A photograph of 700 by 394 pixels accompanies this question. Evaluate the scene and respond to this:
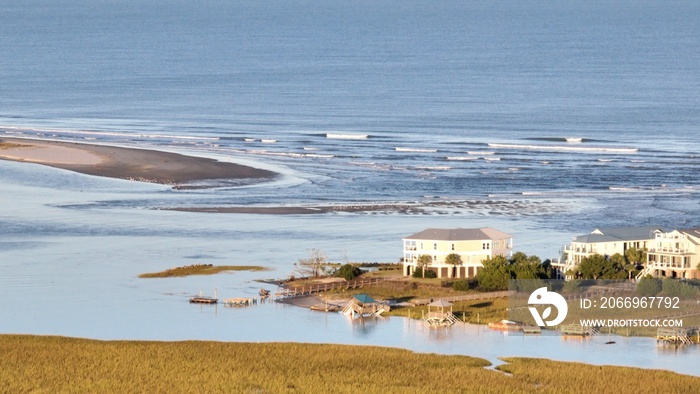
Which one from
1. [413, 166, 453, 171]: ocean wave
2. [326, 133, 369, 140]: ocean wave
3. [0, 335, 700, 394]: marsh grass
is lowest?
[0, 335, 700, 394]: marsh grass

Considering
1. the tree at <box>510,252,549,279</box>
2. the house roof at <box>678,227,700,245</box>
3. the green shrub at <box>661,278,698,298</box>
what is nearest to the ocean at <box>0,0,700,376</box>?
the tree at <box>510,252,549,279</box>

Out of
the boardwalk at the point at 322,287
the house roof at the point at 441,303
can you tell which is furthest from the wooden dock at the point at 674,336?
the boardwalk at the point at 322,287

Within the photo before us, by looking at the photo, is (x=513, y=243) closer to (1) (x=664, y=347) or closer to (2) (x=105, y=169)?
(1) (x=664, y=347)

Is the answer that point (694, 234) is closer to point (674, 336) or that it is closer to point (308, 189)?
point (674, 336)

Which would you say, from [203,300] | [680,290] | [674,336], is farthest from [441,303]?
[203,300]

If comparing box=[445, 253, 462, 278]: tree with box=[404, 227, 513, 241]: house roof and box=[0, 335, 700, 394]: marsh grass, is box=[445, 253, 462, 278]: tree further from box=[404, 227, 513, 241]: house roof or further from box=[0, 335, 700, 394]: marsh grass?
box=[0, 335, 700, 394]: marsh grass

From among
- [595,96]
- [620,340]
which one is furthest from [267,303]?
[595,96]

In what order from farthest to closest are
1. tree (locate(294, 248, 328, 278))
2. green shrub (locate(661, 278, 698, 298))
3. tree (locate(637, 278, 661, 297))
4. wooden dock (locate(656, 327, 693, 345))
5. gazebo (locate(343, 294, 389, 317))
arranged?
tree (locate(294, 248, 328, 278)), tree (locate(637, 278, 661, 297)), gazebo (locate(343, 294, 389, 317)), green shrub (locate(661, 278, 698, 298)), wooden dock (locate(656, 327, 693, 345))
